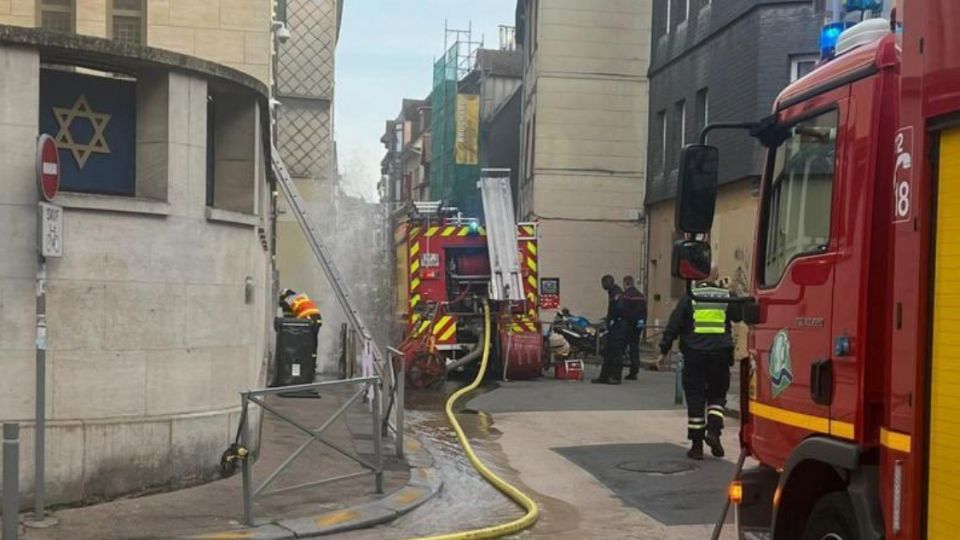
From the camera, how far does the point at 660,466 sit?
895 cm

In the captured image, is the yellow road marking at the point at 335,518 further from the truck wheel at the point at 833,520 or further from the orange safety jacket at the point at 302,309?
the orange safety jacket at the point at 302,309

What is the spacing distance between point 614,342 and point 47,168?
10.6 metres

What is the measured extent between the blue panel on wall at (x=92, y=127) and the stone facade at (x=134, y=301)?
0.10m

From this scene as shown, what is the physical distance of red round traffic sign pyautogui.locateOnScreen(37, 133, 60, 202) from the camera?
20.2 ft

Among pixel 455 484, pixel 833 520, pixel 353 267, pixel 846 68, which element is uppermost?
pixel 846 68

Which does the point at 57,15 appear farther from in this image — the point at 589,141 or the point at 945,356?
the point at 589,141

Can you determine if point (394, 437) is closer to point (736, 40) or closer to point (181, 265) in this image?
point (181, 265)

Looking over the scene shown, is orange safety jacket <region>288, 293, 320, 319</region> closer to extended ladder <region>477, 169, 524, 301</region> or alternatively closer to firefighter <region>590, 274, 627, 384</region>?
Answer: extended ladder <region>477, 169, 524, 301</region>

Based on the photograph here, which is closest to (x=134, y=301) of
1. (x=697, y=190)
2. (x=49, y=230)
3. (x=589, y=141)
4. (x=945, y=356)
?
(x=49, y=230)

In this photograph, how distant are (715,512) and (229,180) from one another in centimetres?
492

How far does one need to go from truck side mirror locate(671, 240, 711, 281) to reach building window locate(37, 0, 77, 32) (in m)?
8.60

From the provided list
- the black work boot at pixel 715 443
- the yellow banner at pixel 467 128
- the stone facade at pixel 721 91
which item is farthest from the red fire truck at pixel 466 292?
the yellow banner at pixel 467 128

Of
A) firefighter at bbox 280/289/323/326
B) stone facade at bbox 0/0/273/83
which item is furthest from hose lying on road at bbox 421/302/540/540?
stone facade at bbox 0/0/273/83

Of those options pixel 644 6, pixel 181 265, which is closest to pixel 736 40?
pixel 644 6
